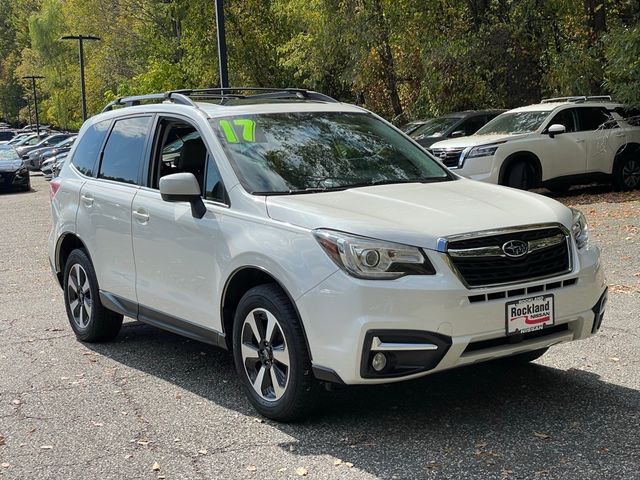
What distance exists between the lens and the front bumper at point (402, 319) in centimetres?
429

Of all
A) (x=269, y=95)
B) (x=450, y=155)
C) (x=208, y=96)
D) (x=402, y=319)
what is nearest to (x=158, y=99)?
(x=208, y=96)

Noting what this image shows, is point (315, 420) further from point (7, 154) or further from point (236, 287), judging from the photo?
point (7, 154)

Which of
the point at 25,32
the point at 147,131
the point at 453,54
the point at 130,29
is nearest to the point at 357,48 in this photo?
the point at 453,54

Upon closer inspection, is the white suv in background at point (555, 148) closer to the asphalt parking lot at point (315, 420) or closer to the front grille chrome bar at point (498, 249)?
the asphalt parking lot at point (315, 420)

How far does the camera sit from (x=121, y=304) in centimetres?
632

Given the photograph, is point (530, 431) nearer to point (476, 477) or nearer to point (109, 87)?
point (476, 477)

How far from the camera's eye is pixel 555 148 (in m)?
16.0

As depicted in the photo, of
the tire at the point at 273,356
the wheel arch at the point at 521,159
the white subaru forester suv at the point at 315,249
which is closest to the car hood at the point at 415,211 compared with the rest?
the white subaru forester suv at the point at 315,249

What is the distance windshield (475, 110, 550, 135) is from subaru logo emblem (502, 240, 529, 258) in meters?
Result: 11.9

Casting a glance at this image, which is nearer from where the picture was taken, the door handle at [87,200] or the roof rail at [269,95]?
the roof rail at [269,95]

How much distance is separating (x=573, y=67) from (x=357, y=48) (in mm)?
7134

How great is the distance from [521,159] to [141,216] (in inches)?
437

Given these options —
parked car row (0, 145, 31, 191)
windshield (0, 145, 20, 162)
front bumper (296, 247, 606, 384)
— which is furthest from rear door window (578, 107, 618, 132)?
windshield (0, 145, 20, 162)

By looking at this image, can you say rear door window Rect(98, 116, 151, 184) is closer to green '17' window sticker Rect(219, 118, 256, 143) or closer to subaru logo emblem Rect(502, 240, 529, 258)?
green '17' window sticker Rect(219, 118, 256, 143)
